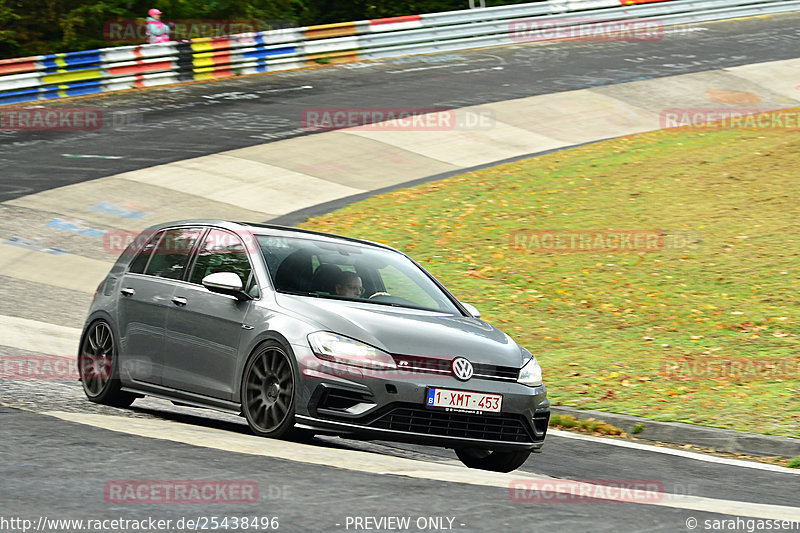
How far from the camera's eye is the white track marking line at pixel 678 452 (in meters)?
8.68

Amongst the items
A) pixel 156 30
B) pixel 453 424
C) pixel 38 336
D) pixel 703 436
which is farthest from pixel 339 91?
pixel 453 424

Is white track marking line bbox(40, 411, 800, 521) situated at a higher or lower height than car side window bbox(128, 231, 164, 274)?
lower

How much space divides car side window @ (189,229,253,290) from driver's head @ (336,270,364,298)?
647 mm

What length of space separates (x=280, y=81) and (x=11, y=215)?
42.1 feet

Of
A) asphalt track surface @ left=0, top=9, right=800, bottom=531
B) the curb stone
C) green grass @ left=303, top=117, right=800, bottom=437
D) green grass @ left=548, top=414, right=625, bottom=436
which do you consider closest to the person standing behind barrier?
asphalt track surface @ left=0, top=9, right=800, bottom=531

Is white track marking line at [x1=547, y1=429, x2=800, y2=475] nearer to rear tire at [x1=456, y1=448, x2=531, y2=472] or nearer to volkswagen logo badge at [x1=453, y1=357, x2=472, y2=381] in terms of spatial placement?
rear tire at [x1=456, y1=448, x2=531, y2=472]

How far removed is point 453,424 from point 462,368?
361 millimetres

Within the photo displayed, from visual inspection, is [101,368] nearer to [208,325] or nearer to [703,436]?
[208,325]

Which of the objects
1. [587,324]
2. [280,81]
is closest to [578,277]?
[587,324]

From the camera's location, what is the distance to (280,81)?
2956 cm

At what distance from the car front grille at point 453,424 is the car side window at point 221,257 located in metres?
1.68

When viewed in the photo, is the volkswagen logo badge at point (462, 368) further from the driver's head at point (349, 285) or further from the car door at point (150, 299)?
the car door at point (150, 299)

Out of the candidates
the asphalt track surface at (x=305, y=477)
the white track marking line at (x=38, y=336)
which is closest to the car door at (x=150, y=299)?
the asphalt track surface at (x=305, y=477)

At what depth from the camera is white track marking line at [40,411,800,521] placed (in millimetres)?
6242
